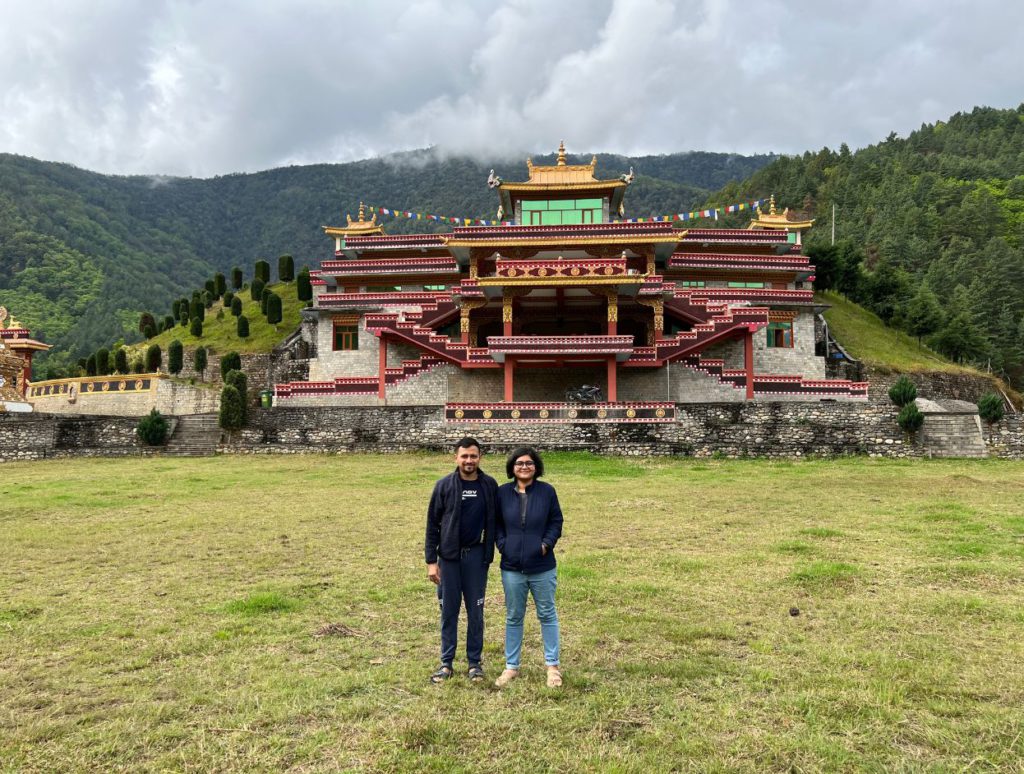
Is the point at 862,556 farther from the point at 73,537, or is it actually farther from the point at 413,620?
the point at 73,537

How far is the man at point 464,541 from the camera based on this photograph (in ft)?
19.5

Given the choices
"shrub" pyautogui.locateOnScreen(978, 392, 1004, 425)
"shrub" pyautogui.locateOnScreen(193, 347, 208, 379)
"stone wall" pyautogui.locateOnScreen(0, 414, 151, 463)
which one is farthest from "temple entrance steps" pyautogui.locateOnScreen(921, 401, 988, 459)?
"shrub" pyautogui.locateOnScreen(193, 347, 208, 379)

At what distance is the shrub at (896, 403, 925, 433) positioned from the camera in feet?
80.7

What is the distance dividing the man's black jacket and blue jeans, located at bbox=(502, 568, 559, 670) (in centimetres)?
31

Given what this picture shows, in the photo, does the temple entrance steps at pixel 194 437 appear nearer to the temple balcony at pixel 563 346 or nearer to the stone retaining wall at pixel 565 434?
the stone retaining wall at pixel 565 434

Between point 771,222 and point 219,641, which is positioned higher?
point 771,222

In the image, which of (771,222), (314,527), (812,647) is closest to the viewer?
(812,647)

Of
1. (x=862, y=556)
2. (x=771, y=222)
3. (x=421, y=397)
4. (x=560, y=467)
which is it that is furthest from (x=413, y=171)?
(x=862, y=556)

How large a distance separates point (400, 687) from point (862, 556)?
23.7 feet

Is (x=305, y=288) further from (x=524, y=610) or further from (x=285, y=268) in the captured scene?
(x=524, y=610)

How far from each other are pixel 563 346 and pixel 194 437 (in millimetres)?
15797

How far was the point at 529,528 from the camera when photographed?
5.88 m

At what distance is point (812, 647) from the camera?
633cm

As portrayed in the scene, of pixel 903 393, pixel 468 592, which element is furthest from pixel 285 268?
pixel 468 592
